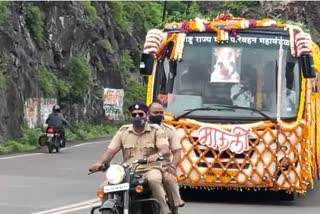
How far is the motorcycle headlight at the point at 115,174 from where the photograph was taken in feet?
27.7

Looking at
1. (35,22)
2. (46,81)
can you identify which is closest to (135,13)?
(35,22)

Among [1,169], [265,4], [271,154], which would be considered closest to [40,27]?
[265,4]

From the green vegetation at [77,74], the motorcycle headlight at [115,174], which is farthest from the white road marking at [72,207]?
the green vegetation at [77,74]

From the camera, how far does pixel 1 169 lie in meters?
21.3

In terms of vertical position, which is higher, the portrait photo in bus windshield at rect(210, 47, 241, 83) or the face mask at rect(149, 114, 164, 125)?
the portrait photo in bus windshield at rect(210, 47, 241, 83)

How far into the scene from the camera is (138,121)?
9.23 meters

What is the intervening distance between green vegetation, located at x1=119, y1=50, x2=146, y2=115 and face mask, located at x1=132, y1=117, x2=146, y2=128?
38.5m

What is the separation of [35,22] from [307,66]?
2339 cm

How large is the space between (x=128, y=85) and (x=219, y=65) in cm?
3451

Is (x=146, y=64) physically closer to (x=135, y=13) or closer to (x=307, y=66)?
(x=307, y=66)

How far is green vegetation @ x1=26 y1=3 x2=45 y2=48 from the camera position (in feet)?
119

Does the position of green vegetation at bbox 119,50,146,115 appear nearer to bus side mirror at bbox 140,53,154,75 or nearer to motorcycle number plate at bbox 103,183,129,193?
bus side mirror at bbox 140,53,154,75

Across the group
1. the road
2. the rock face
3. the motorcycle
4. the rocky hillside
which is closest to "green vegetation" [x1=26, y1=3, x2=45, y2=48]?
the rocky hillside

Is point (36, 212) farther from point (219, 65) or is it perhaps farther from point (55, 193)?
point (219, 65)
